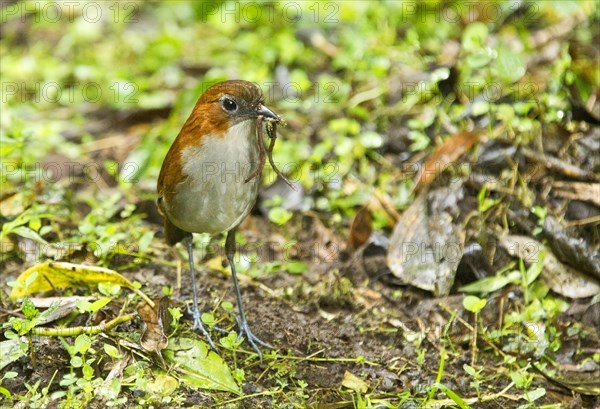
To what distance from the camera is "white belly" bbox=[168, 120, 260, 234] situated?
12.6ft

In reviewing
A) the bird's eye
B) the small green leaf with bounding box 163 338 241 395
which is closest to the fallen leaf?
the bird's eye

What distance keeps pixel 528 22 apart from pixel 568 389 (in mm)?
3827

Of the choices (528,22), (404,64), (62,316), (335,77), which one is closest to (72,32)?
(335,77)

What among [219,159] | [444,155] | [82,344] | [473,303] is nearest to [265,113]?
[219,159]

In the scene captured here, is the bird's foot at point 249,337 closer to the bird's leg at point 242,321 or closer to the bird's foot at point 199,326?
the bird's leg at point 242,321

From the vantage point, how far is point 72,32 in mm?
7766

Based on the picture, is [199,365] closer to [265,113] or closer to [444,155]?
[265,113]

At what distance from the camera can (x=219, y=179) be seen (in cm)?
384

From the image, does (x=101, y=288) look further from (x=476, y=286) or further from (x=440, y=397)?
(x=476, y=286)

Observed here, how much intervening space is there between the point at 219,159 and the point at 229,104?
0.25 meters

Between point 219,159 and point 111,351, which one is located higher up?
point 219,159

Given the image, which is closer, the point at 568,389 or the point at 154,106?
the point at 568,389

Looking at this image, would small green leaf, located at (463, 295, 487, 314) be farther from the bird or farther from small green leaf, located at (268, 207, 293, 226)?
small green leaf, located at (268, 207, 293, 226)

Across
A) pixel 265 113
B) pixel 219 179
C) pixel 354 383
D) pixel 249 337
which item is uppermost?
pixel 265 113
